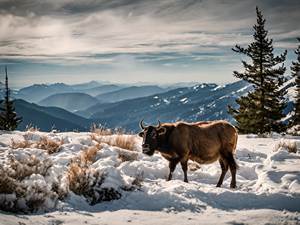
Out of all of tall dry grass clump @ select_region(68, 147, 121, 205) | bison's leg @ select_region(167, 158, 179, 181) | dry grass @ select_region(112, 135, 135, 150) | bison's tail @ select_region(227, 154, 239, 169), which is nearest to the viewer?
tall dry grass clump @ select_region(68, 147, 121, 205)

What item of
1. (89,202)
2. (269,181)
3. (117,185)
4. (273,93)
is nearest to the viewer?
(89,202)

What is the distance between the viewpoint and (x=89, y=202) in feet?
22.3

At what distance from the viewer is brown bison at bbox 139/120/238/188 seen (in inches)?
384

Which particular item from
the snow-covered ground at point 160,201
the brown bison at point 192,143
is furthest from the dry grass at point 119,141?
the snow-covered ground at point 160,201

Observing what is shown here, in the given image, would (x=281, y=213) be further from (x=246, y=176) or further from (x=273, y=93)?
(x=273, y=93)

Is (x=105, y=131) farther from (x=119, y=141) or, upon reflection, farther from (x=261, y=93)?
(x=261, y=93)

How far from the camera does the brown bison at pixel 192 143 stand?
32.0ft

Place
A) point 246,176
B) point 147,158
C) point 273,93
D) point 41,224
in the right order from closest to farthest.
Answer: point 41,224
point 246,176
point 147,158
point 273,93

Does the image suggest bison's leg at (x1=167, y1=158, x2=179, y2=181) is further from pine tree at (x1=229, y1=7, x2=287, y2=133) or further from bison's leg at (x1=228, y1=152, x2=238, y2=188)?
pine tree at (x1=229, y1=7, x2=287, y2=133)

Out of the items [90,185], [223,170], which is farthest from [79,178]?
[223,170]

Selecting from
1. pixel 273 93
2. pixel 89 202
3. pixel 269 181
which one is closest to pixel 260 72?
pixel 273 93

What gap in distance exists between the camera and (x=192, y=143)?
9.84 m

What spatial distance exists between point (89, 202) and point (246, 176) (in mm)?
5590

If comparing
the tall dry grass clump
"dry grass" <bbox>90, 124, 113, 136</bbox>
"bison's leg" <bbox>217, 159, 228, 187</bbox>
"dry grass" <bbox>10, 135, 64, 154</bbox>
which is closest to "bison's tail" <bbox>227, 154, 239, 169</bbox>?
"bison's leg" <bbox>217, 159, 228, 187</bbox>
